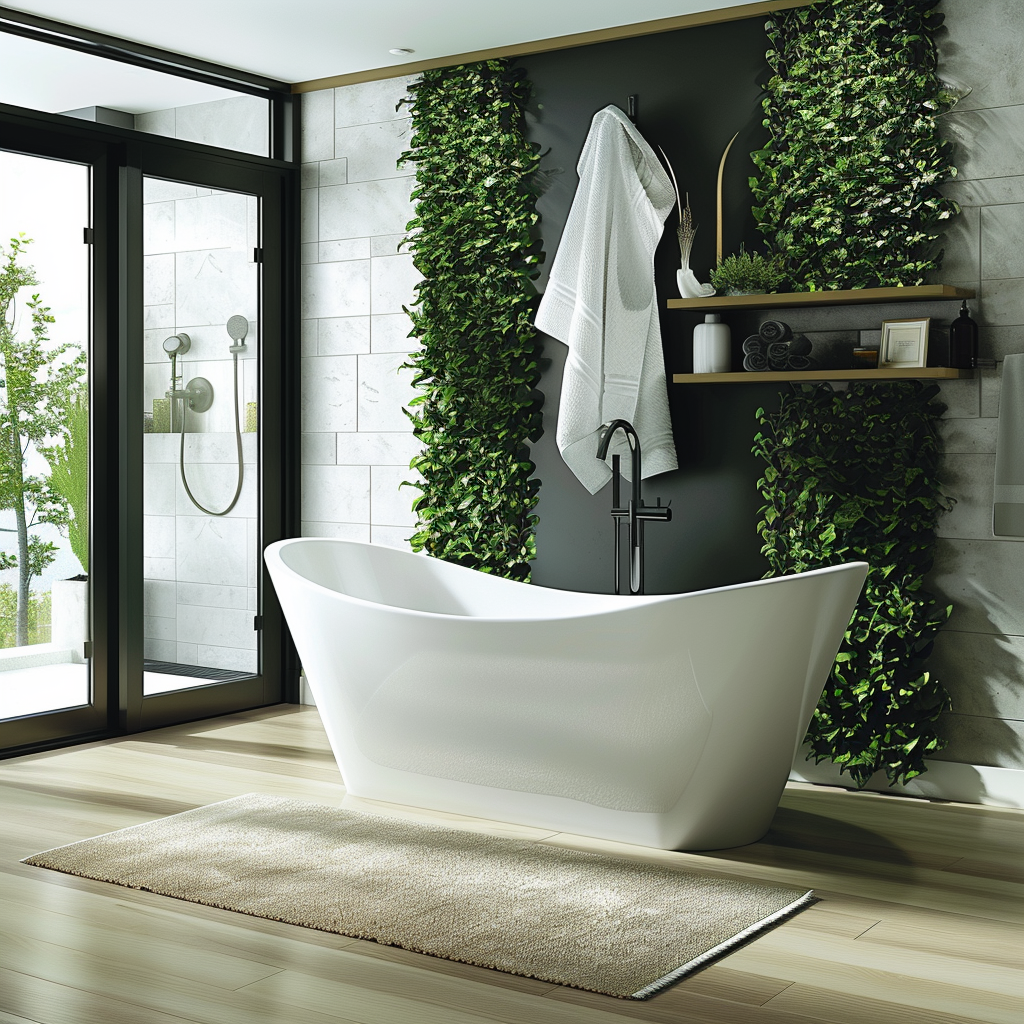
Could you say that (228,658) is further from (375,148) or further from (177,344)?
(375,148)

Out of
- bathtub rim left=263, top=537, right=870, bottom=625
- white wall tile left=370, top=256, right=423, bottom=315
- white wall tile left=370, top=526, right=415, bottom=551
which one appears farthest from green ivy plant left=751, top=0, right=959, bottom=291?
white wall tile left=370, top=526, right=415, bottom=551

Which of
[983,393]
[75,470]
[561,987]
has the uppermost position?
[983,393]

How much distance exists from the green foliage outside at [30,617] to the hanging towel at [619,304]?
193cm

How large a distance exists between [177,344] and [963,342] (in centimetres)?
290

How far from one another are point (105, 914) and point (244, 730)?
2053 millimetres

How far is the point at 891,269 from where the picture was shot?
154 inches

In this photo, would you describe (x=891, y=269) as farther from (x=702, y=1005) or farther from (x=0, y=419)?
(x=0, y=419)

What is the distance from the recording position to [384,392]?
202 inches

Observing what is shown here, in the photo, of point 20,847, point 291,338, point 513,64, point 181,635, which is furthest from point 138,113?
point 20,847

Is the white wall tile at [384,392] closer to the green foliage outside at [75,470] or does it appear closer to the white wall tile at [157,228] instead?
the white wall tile at [157,228]

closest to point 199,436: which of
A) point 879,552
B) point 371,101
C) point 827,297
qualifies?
point 371,101

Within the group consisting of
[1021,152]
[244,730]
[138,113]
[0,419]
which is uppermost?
[138,113]

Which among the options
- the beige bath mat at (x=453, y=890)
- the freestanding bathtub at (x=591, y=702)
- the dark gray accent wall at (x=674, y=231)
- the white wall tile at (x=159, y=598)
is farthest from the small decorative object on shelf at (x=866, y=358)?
the white wall tile at (x=159, y=598)

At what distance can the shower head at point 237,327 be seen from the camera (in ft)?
A: 16.8
